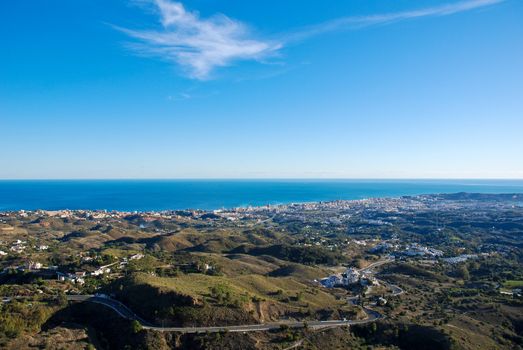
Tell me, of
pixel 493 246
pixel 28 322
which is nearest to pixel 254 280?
pixel 28 322

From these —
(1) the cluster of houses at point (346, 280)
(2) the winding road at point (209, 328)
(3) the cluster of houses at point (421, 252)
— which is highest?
(2) the winding road at point (209, 328)

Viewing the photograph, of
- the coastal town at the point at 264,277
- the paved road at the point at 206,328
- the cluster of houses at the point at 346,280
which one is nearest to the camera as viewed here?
the paved road at the point at 206,328

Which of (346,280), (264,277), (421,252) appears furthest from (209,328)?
(421,252)

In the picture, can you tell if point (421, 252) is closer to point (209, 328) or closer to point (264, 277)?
point (264, 277)

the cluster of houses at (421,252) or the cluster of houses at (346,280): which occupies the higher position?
the cluster of houses at (346,280)

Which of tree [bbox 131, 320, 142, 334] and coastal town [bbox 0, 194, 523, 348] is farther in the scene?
coastal town [bbox 0, 194, 523, 348]

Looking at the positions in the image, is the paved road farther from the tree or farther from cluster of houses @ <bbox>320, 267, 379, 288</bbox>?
cluster of houses @ <bbox>320, 267, 379, 288</bbox>

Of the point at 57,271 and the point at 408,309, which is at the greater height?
the point at 57,271

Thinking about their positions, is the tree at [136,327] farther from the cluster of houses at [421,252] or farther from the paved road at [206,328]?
the cluster of houses at [421,252]

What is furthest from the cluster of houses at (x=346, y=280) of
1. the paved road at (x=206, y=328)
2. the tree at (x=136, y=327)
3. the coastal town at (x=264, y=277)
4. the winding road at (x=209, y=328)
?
the tree at (x=136, y=327)

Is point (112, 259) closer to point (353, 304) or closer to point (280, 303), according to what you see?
point (280, 303)

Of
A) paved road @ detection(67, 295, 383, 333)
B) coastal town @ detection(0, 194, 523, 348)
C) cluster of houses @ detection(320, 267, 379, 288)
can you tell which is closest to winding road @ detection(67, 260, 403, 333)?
paved road @ detection(67, 295, 383, 333)
